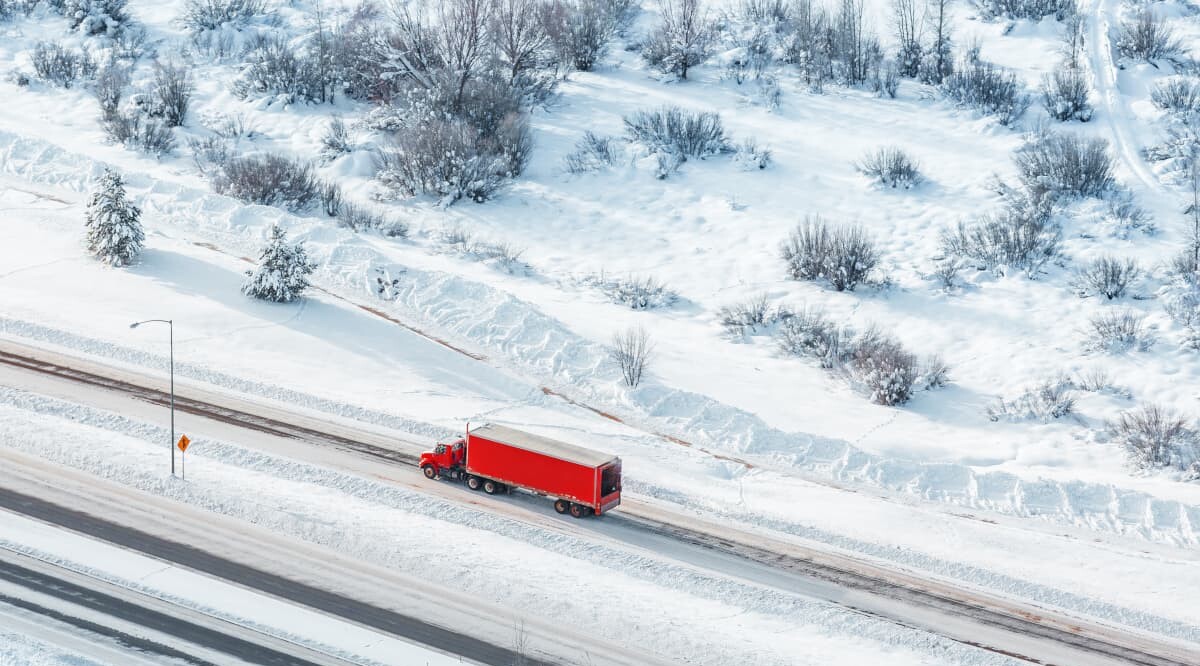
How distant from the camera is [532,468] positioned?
2791cm

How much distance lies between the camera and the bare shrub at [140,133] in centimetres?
5178

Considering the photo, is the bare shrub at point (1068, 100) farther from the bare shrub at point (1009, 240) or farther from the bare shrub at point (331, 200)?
the bare shrub at point (331, 200)

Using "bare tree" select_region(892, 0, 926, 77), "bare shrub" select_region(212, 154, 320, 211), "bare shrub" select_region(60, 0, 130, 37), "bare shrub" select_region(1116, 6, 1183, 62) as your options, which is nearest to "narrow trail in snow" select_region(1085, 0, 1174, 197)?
"bare shrub" select_region(1116, 6, 1183, 62)

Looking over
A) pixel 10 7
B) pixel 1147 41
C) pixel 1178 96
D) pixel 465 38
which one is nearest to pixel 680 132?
pixel 465 38

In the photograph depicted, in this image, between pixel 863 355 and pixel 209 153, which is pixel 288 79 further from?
pixel 863 355

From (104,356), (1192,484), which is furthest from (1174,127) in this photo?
(104,356)

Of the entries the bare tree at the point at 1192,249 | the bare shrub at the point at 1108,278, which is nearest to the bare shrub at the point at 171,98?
the bare shrub at the point at 1108,278

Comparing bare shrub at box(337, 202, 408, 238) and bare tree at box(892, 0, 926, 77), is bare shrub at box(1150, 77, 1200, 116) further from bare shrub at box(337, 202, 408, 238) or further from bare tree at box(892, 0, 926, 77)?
bare shrub at box(337, 202, 408, 238)

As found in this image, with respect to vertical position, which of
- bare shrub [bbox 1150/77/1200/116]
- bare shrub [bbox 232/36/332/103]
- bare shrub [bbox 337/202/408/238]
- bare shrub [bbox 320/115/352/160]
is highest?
bare shrub [bbox 1150/77/1200/116]

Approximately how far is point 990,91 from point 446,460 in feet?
106

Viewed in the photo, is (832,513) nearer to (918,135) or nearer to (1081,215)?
(1081,215)

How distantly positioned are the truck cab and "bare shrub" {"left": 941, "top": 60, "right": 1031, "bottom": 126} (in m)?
30.5

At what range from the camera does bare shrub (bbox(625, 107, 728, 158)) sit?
4988 centimetres

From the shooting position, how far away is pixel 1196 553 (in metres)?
27.3
